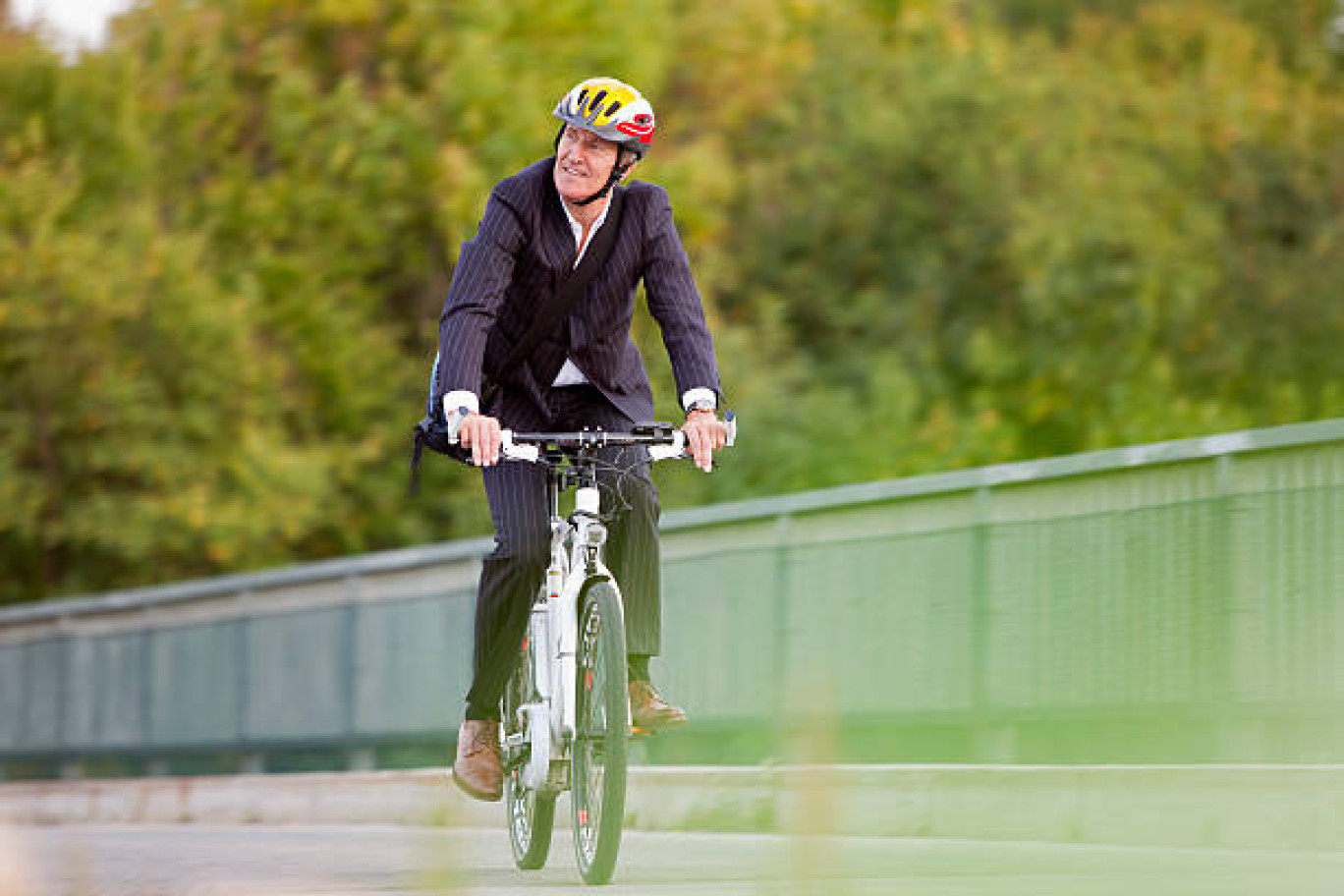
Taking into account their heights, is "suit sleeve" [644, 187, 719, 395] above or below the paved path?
above

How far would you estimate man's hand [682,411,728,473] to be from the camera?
6.36m

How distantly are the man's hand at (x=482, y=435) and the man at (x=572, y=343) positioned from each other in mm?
235

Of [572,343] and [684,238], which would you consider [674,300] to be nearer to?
[572,343]

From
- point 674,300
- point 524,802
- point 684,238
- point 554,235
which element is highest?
point 684,238

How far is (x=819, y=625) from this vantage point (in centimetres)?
1046

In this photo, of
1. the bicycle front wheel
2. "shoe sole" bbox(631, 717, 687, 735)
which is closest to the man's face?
the bicycle front wheel

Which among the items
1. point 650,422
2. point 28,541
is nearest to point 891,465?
point 28,541

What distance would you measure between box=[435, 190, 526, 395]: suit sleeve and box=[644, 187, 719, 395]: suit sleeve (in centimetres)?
38

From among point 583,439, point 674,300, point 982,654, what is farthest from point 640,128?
point 982,654

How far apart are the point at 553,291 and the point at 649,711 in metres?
1.19

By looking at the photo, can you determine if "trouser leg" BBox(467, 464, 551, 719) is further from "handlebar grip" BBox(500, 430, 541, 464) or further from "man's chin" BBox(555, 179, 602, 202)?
"man's chin" BBox(555, 179, 602, 202)

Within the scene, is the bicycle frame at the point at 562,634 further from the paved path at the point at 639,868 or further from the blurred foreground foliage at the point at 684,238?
the blurred foreground foliage at the point at 684,238

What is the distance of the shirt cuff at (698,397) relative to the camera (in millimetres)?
6535

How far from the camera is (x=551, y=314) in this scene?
6.70 meters
